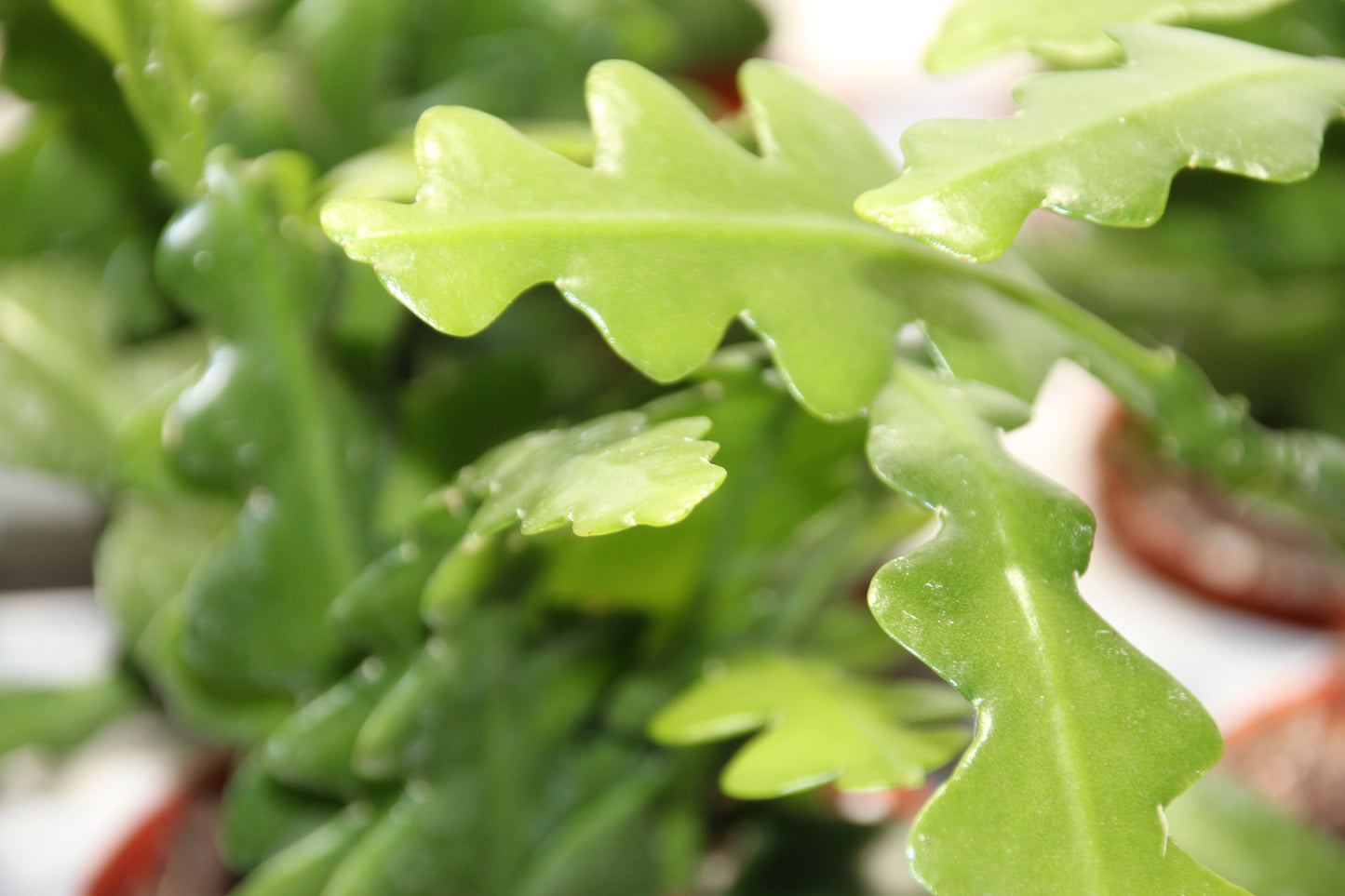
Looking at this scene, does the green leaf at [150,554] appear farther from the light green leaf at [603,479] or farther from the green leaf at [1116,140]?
the green leaf at [1116,140]

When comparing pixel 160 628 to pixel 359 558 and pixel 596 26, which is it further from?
pixel 596 26

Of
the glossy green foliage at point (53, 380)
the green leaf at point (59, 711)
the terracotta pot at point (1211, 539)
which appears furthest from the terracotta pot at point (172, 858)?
the terracotta pot at point (1211, 539)

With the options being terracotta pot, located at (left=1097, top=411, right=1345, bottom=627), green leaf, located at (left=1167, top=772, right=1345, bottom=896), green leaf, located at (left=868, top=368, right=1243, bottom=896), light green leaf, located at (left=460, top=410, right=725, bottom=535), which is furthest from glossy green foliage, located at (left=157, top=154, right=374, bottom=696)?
terracotta pot, located at (left=1097, top=411, right=1345, bottom=627)

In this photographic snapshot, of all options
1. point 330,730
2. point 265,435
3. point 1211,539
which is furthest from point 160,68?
point 1211,539

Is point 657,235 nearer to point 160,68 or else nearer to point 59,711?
point 160,68

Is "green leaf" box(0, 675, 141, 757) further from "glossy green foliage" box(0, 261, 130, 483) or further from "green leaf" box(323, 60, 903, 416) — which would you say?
"green leaf" box(323, 60, 903, 416)

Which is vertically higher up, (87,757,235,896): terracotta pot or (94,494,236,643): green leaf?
(94,494,236,643): green leaf
